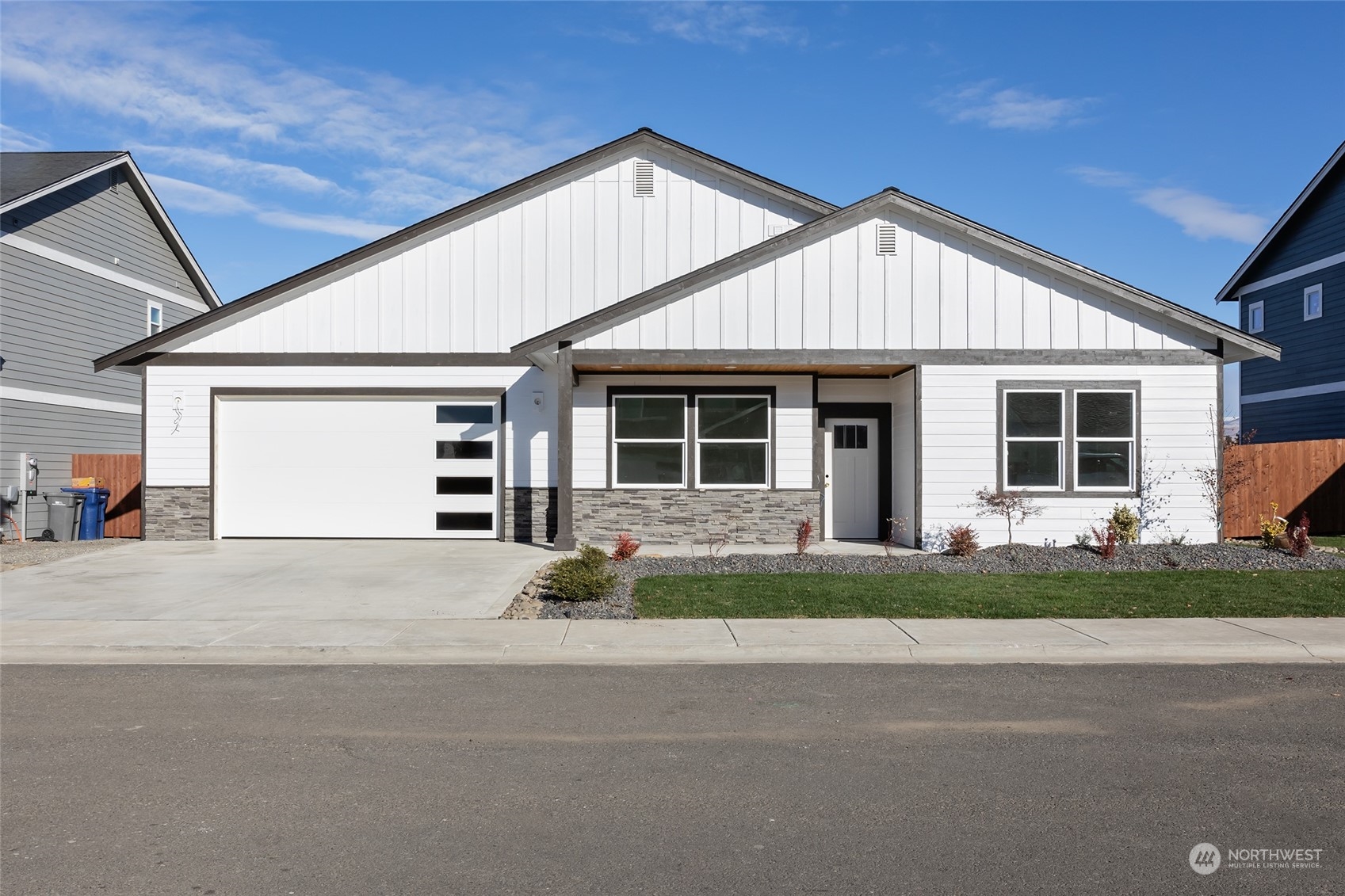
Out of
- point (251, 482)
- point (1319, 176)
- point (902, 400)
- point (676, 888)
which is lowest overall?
point (676, 888)

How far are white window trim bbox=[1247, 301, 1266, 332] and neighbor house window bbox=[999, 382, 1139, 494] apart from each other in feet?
55.0

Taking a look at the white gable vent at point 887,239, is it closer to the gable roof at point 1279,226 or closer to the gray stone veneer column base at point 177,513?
the gray stone veneer column base at point 177,513

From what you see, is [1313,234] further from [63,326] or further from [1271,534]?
[63,326]

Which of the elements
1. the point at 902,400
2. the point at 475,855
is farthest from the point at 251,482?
the point at 475,855

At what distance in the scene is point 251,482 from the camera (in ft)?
58.4

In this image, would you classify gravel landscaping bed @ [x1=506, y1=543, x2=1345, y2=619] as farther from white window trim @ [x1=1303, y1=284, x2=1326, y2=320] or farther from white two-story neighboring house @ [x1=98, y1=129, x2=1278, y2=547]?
white window trim @ [x1=1303, y1=284, x2=1326, y2=320]

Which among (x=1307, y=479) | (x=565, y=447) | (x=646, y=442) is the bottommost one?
(x=1307, y=479)

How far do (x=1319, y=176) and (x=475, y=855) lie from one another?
29.5 metres

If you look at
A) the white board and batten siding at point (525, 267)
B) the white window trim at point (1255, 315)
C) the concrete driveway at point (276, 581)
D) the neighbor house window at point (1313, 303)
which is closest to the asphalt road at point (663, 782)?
the concrete driveway at point (276, 581)

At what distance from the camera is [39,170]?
21.6 metres

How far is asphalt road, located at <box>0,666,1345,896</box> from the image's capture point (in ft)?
13.8

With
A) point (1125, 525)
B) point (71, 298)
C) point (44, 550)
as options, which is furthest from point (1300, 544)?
point (71, 298)

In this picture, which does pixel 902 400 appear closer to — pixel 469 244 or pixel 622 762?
pixel 469 244

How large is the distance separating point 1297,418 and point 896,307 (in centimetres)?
1832
